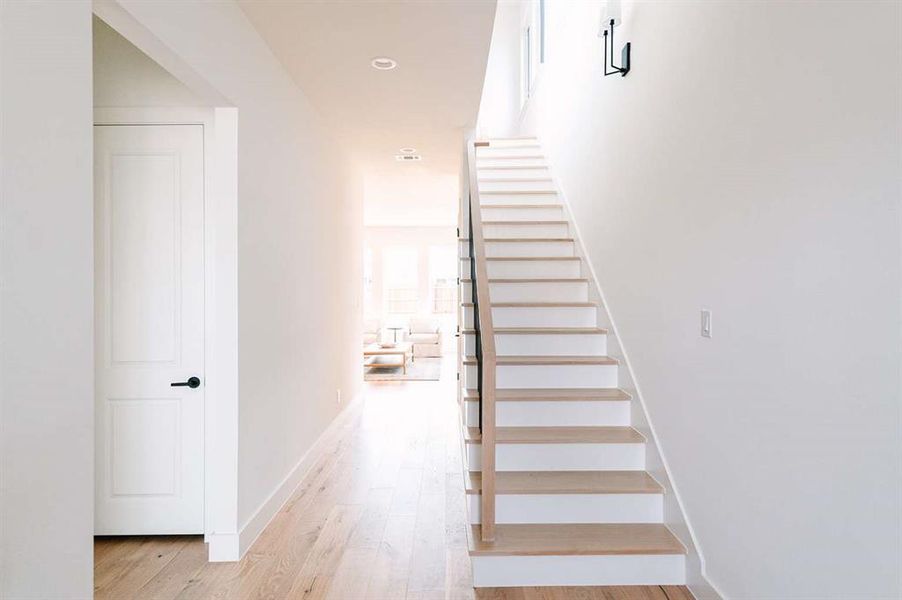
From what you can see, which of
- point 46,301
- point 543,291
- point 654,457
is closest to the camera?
point 46,301

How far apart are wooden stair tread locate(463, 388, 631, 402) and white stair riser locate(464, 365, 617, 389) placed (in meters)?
0.03

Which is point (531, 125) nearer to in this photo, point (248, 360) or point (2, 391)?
point (248, 360)

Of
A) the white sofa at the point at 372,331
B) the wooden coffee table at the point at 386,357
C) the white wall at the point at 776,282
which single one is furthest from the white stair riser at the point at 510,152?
the white sofa at the point at 372,331

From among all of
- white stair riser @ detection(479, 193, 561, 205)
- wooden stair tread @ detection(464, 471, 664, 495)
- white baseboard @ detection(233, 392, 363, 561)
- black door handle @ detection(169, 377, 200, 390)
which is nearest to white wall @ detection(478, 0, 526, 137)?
white stair riser @ detection(479, 193, 561, 205)

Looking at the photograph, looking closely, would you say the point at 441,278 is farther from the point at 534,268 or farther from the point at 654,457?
the point at 654,457

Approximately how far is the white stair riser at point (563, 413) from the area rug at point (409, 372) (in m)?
5.19

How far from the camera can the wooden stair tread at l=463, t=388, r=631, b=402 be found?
3113 mm

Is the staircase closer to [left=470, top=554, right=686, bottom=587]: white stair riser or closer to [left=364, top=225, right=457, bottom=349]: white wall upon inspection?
[left=470, top=554, right=686, bottom=587]: white stair riser

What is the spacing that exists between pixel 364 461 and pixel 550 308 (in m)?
1.82

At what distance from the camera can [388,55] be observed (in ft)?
10.5

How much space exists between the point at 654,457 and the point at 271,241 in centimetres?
237

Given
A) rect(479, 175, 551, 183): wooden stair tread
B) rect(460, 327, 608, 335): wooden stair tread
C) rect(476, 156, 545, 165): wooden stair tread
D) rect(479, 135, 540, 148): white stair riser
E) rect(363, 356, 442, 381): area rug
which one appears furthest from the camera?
rect(363, 356, 442, 381): area rug

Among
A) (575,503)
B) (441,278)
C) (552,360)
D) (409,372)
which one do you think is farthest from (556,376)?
(441,278)

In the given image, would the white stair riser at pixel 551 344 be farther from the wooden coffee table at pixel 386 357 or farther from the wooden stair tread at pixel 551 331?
the wooden coffee table at pixel 386 357
